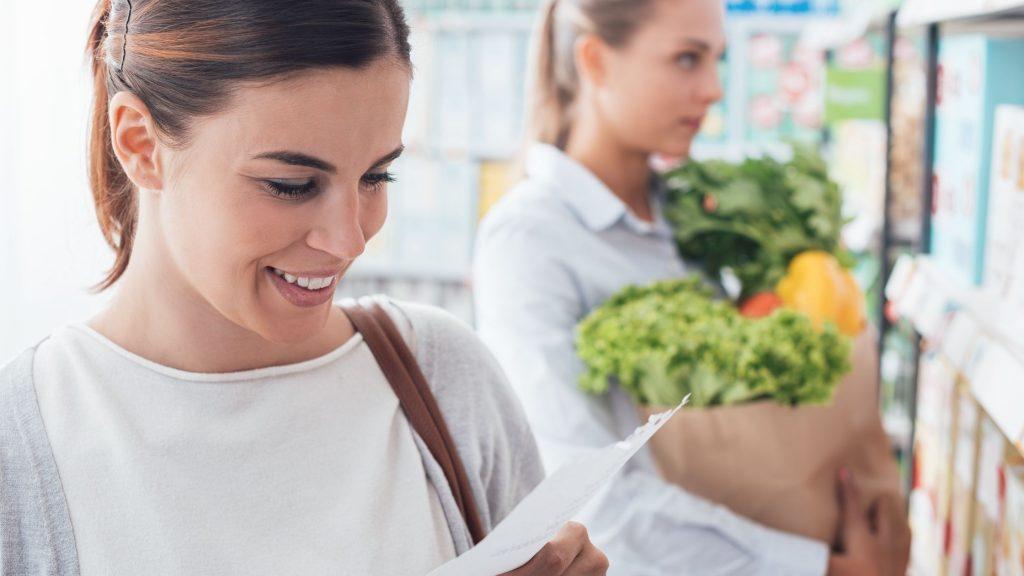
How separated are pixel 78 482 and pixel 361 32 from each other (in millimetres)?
523

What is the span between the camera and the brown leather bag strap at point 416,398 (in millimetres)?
1274

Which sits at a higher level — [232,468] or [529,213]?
[529,213]

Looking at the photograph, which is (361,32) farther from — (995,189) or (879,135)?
(879,135)

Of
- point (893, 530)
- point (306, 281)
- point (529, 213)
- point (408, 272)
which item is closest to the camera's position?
point (306, 281)

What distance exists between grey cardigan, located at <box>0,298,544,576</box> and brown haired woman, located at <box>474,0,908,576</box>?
0.43m

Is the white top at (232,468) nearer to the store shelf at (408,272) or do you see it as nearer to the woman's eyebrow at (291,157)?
the woman's eyebrow at (291,157)

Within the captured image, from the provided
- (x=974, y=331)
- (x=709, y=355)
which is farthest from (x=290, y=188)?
(x=974, y=331)

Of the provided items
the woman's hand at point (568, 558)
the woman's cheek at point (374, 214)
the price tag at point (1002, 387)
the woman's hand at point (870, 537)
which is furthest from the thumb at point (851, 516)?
the woman's cheek at point (374, 214)

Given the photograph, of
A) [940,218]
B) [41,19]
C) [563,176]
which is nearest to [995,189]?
[940,218]

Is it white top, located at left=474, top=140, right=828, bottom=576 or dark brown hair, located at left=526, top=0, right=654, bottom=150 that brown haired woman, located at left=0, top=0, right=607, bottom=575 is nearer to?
white top, located at left=474, top=140, right=828, bottom=576

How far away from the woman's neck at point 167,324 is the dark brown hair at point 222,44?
0.58ft

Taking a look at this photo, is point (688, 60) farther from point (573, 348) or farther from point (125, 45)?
point (125, 45)

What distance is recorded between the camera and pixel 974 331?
158 cm

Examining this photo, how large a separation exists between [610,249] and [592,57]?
14.0 inches
